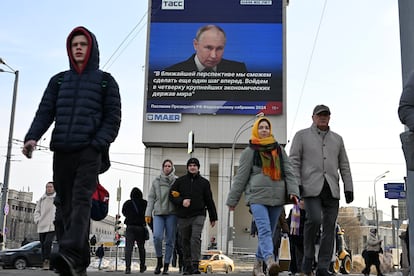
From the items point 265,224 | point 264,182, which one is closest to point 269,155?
point 264,182

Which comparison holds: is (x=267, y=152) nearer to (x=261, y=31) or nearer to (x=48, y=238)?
(x=48, y=238)

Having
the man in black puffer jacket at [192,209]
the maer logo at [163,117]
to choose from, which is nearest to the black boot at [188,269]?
the man in black puffer jacket at [192,209]

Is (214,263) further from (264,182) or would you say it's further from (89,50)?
(89,50)

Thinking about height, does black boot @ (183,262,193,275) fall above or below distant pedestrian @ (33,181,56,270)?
below

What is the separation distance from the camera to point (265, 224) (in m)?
7.09

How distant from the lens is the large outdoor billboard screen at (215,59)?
45625mm

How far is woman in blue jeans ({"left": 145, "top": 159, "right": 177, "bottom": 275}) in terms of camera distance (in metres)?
10.6

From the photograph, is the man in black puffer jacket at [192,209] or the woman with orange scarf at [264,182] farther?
the man in black puffer jacket at [192,209]

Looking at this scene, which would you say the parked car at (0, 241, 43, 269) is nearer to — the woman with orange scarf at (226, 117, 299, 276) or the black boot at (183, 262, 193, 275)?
the black boot at (183, 262, 193, 275)

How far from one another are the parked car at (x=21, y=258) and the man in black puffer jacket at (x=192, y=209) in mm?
16090

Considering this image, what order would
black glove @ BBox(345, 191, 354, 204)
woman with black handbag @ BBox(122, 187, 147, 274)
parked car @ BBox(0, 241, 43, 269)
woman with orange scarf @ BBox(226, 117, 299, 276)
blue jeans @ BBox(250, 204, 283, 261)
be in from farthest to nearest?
1. parked car @ BBox(0, 241, 43, 269)
2. woman with black handbag @ BBox(122, 187, 147, 274)
3. black glove @ BBox(345, 191, 354, 204)
4. woman with orange scarf @ BBox(226, 117, 299, 276)
5. blue jeans @ BBox(250, 204, 283, 261)

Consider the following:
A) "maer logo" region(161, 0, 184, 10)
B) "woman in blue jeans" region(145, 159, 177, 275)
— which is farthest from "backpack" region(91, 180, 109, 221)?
"maer logo" region(161, 0, 184, 10)

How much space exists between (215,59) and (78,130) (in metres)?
41.7

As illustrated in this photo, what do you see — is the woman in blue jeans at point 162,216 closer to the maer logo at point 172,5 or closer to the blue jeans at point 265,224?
the blue jeans at point 265,224
